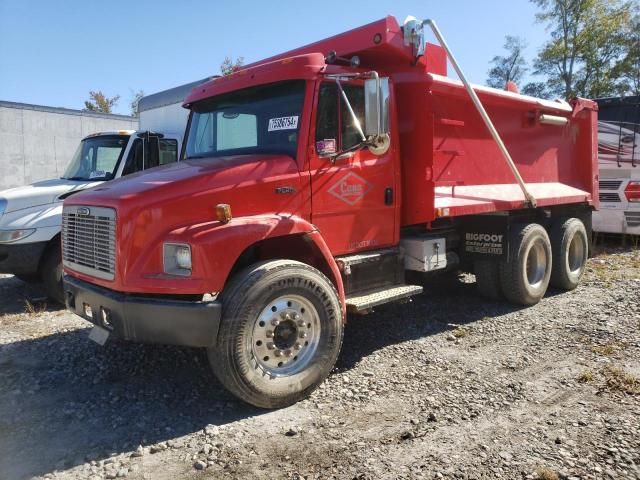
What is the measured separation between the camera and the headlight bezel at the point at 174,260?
12.0ft

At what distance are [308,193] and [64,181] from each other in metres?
4.72

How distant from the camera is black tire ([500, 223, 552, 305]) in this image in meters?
6.47

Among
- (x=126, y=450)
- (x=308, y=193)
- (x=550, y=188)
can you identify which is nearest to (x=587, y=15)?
(x=550, y=188)

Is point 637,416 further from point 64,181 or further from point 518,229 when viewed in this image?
point 64,181

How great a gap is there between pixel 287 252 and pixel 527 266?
3.93 meters

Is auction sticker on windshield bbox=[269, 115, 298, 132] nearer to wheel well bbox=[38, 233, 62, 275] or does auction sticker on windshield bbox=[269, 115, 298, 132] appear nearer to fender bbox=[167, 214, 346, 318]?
fender bbox=[167, 214, 346, 318]

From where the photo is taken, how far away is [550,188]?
288 inches

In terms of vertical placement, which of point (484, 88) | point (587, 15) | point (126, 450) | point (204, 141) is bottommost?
point (126, 450)

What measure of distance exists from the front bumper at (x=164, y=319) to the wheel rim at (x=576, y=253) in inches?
240

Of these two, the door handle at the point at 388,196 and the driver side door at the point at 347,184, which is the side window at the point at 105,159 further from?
the door handle at the point at 388,196

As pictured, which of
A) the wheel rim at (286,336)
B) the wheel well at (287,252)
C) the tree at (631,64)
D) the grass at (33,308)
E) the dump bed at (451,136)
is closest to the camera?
the wheel rim at (286,336)

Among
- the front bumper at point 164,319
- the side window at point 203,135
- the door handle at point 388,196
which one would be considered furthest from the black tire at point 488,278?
the front bumper at point 164,319

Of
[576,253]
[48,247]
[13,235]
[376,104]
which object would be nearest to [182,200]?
[376,104]

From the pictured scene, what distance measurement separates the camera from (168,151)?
25.5ft
